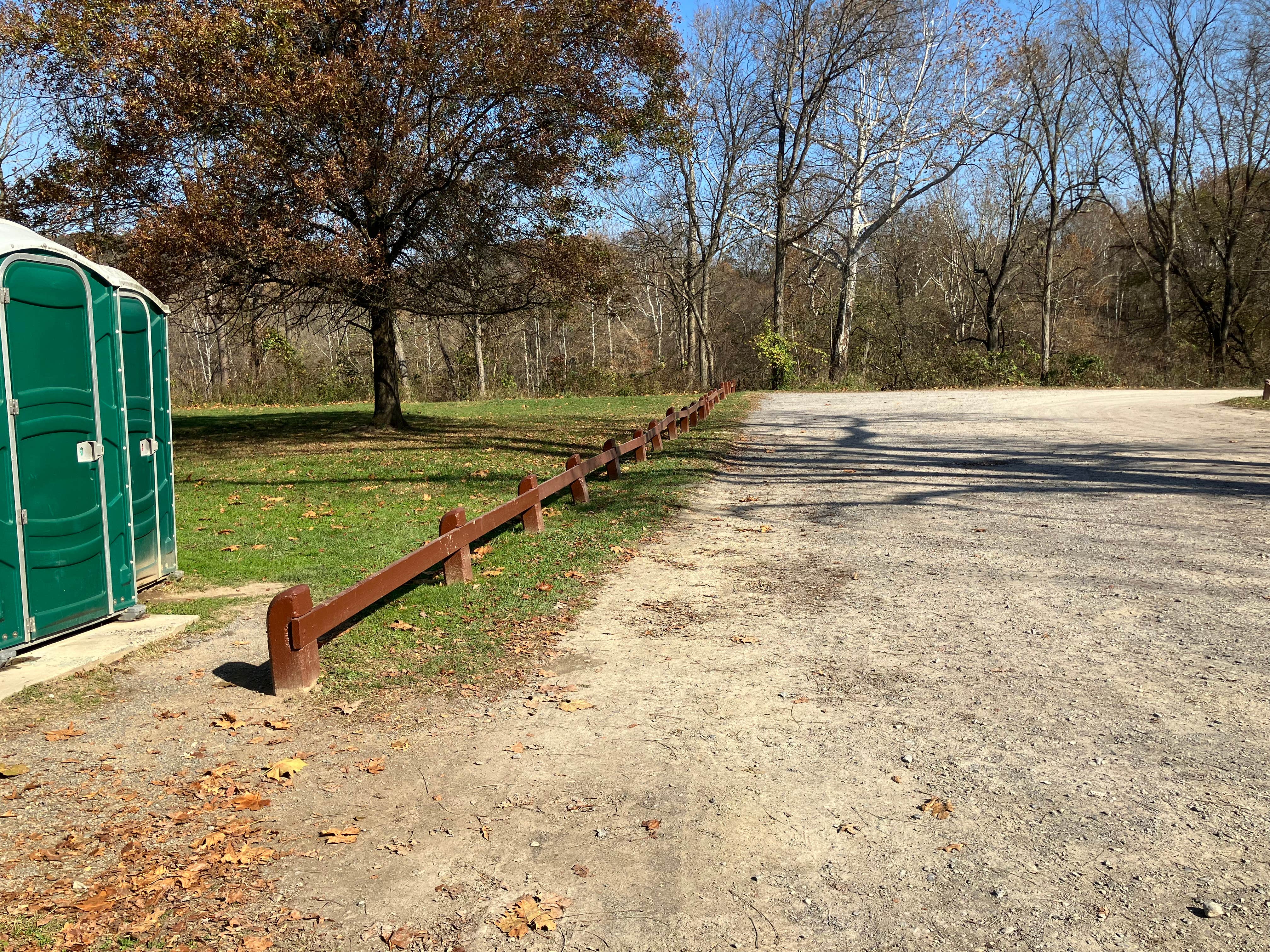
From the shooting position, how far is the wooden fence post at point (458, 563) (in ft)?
24.2

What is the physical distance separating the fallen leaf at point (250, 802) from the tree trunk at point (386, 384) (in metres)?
17.2

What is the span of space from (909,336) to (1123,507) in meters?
40.9

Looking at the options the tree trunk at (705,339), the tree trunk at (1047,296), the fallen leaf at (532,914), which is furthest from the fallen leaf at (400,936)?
the tree trunk at (1047,296)

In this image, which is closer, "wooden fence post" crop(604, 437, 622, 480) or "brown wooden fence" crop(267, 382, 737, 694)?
"brown wooden fence" crop(267, 382, 737, 694)

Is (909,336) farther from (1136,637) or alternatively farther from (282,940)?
(282,940)

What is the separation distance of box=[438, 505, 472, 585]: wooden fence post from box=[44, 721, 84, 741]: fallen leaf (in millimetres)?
3028

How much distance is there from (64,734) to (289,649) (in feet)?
3.68

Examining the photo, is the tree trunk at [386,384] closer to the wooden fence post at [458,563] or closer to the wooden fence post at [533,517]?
the wooden fence post at [533,517]

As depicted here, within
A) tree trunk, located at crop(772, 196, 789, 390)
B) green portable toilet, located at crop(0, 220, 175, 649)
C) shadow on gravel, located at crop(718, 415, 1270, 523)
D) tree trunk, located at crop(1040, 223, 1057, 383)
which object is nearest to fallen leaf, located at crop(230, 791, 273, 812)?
green portable toilet, located at crop(0, 220, 175, 649)

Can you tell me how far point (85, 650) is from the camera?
19.4 ft

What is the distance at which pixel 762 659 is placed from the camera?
225 inches

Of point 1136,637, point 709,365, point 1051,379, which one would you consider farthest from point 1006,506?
point 709,365

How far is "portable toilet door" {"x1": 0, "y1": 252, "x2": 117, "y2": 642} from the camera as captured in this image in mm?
5543

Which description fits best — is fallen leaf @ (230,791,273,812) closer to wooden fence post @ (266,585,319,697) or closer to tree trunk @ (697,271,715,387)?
wooden fence post @ (266,585,319,697)
